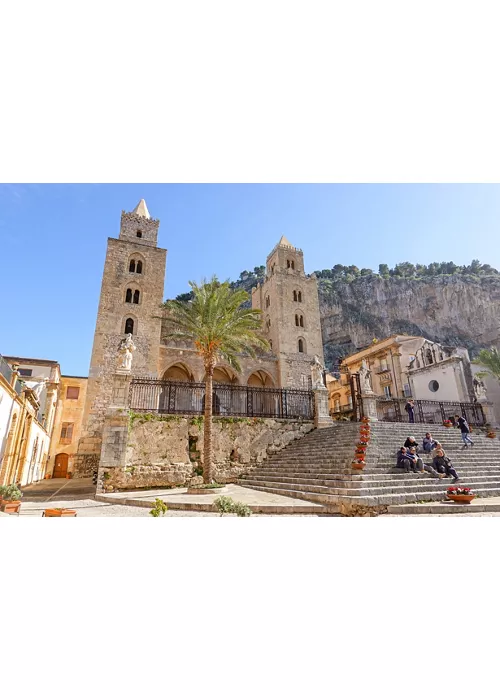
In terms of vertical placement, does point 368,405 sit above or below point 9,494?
above

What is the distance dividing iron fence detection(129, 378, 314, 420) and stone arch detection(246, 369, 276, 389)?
11433 mm

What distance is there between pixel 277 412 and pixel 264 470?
362cm

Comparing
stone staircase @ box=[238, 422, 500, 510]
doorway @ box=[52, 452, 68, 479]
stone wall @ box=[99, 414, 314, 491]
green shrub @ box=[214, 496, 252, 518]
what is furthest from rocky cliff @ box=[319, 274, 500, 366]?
green shrub @ box=[214, 496, 252, 518]

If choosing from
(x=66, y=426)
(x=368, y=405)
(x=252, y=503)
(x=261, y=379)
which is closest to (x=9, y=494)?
(x=252, y=503)

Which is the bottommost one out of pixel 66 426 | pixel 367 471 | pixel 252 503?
pixel 252 503

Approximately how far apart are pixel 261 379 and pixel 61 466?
55.9 ft

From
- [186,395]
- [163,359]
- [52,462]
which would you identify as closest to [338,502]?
[186,395]

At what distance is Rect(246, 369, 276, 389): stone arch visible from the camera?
27872 mm

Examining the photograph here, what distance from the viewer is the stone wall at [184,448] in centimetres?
1112

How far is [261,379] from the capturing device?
93.2 feet

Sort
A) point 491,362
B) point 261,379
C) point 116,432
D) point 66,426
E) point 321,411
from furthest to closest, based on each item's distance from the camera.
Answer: point 261,379, point 66,426, point 491,362, point 321,411, point 116,432

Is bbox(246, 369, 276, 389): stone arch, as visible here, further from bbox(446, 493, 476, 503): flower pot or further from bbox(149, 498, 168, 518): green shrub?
bbox(149, 498, 168, 518): green shrub

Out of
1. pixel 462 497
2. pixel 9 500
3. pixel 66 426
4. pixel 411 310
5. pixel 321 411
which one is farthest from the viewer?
pixel 411 310

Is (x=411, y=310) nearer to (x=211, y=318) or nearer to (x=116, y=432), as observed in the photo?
(x=211, y=318)
